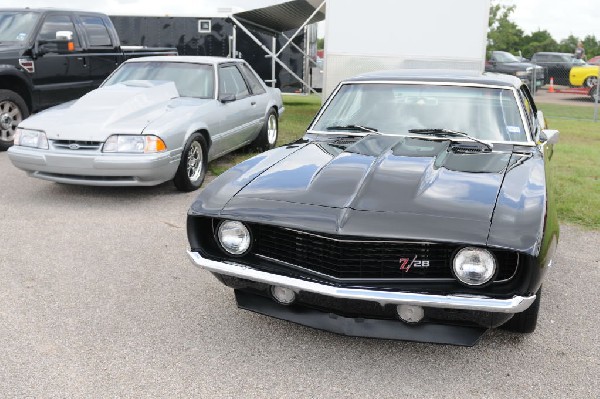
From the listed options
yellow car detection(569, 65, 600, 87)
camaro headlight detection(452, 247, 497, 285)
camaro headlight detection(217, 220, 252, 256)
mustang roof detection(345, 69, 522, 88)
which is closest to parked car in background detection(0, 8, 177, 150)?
mustang roof detection(345, 69, 522, 88)

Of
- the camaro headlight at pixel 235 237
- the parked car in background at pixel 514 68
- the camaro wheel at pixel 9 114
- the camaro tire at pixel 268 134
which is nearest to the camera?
the camaro headlight at pixel 235 237

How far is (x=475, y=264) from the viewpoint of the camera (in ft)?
9.07

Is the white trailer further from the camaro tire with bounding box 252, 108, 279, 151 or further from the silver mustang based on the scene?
the silver mustang

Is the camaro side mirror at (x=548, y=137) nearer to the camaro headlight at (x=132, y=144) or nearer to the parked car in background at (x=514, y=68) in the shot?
the camaro headlight at (x=132, y=144)

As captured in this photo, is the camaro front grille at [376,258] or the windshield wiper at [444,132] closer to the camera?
the camaro front grille at [376,258]

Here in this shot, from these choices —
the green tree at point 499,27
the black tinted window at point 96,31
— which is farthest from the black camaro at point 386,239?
the green tree at point 499,27

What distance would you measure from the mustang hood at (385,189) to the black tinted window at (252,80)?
4812 millimetres

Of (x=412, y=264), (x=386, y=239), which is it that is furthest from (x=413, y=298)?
(x=386, y=239)

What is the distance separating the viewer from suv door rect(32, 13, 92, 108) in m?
8.84

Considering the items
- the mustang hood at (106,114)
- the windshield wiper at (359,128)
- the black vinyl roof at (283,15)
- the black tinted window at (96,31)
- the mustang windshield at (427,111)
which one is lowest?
the mustang hood at (106,114)

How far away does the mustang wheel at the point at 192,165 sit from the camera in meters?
6.41

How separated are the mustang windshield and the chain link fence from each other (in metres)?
15.8

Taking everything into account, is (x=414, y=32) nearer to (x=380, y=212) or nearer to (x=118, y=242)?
(x=118, y=242)

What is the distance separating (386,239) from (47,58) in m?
7.74
